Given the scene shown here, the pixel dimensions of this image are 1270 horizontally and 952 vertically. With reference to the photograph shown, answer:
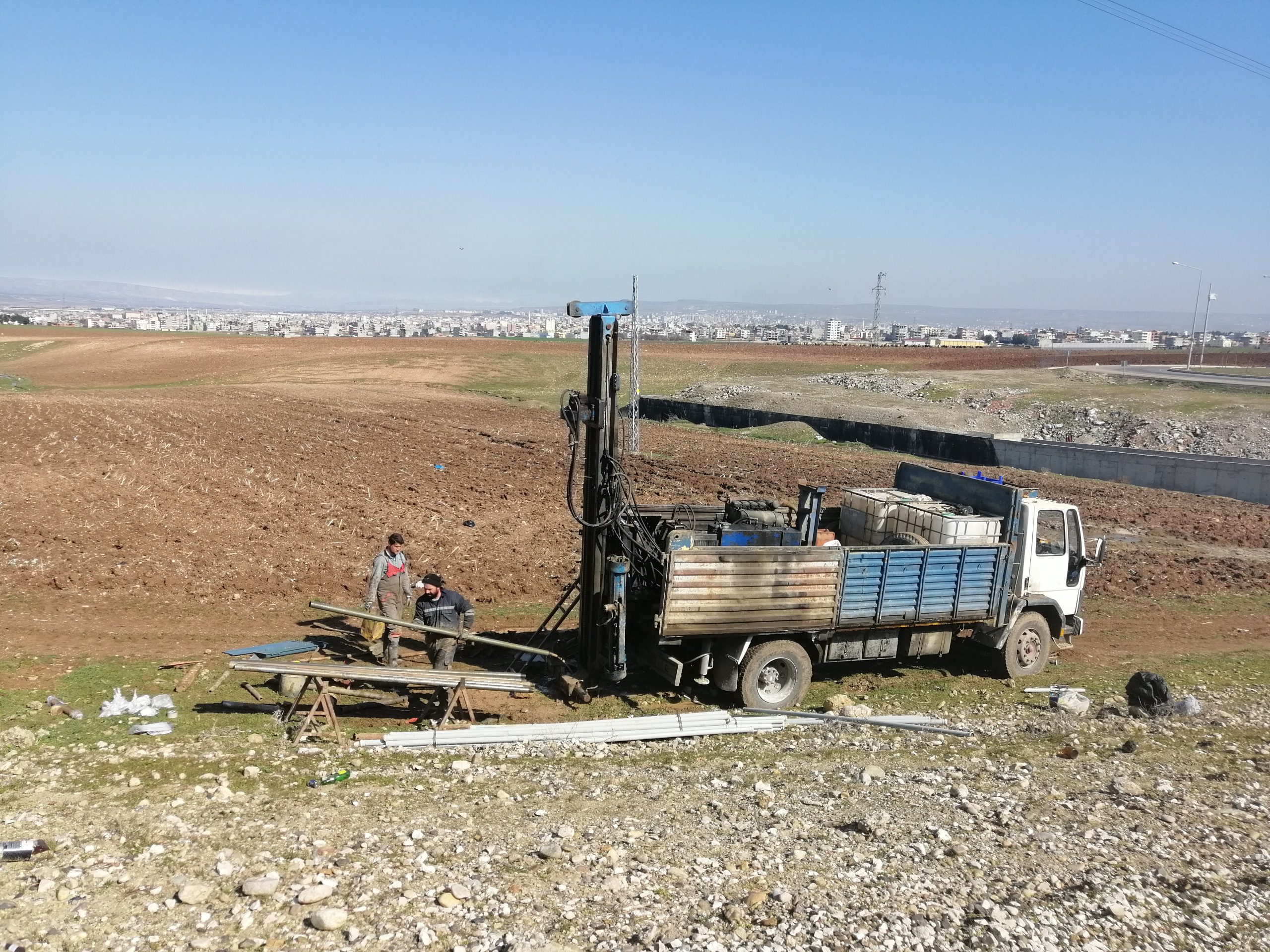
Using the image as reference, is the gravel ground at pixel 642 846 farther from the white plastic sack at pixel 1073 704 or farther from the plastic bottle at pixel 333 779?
the white plastic sack at pixel 1073 704

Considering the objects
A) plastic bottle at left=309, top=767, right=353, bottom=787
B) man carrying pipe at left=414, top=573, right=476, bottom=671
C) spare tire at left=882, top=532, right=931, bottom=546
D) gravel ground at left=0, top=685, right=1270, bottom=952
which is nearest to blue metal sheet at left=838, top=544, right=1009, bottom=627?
spare tire at left=882, top=532, right=931, bottom=546

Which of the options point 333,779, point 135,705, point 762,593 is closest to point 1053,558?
point 762,593

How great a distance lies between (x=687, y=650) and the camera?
34.4 feet

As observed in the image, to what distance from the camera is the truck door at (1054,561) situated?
12.1 m

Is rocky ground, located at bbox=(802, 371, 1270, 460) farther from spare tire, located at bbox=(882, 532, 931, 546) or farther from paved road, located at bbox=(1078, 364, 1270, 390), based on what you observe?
spare tire, located at bbox=(882, 532, 931, 546)

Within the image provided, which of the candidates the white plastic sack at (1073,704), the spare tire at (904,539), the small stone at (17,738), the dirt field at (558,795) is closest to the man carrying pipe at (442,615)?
the dirt field at (558,795)

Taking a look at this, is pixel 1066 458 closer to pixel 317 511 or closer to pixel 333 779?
pixel 317 511

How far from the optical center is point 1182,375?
5956 centimetres

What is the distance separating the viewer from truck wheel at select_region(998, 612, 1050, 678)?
1209 centimetres

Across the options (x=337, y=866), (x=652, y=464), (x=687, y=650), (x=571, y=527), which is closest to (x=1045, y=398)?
(x=652, y=464)

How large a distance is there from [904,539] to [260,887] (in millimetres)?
8919

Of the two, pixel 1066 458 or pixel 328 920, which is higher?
pixel 1066 458

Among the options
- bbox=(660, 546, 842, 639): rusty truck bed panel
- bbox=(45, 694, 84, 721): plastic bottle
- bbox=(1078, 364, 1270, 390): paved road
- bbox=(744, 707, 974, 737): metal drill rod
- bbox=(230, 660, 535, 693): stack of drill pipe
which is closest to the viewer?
bbox=(230, 660, 535, 693): stack of drill pipe

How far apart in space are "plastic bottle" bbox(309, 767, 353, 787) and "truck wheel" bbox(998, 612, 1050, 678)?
27.9ft
